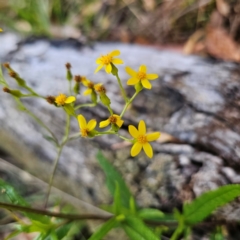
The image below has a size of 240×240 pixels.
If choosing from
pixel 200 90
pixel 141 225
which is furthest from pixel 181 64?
pixel 141 225

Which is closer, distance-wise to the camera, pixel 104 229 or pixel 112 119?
pixel 112 119

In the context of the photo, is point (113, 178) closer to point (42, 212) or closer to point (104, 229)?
point (104, 229)

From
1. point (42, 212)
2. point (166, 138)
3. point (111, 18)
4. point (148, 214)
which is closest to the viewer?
point (42, 212)

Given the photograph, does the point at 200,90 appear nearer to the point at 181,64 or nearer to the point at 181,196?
the point at 181,64

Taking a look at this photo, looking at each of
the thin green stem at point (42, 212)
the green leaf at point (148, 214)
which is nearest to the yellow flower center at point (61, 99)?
the thin green stem at point (42, 212)

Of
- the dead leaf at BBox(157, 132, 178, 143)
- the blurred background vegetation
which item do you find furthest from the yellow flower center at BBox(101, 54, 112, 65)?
the blurred background vegetation

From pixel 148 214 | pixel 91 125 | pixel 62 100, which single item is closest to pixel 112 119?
pixel 91 125
